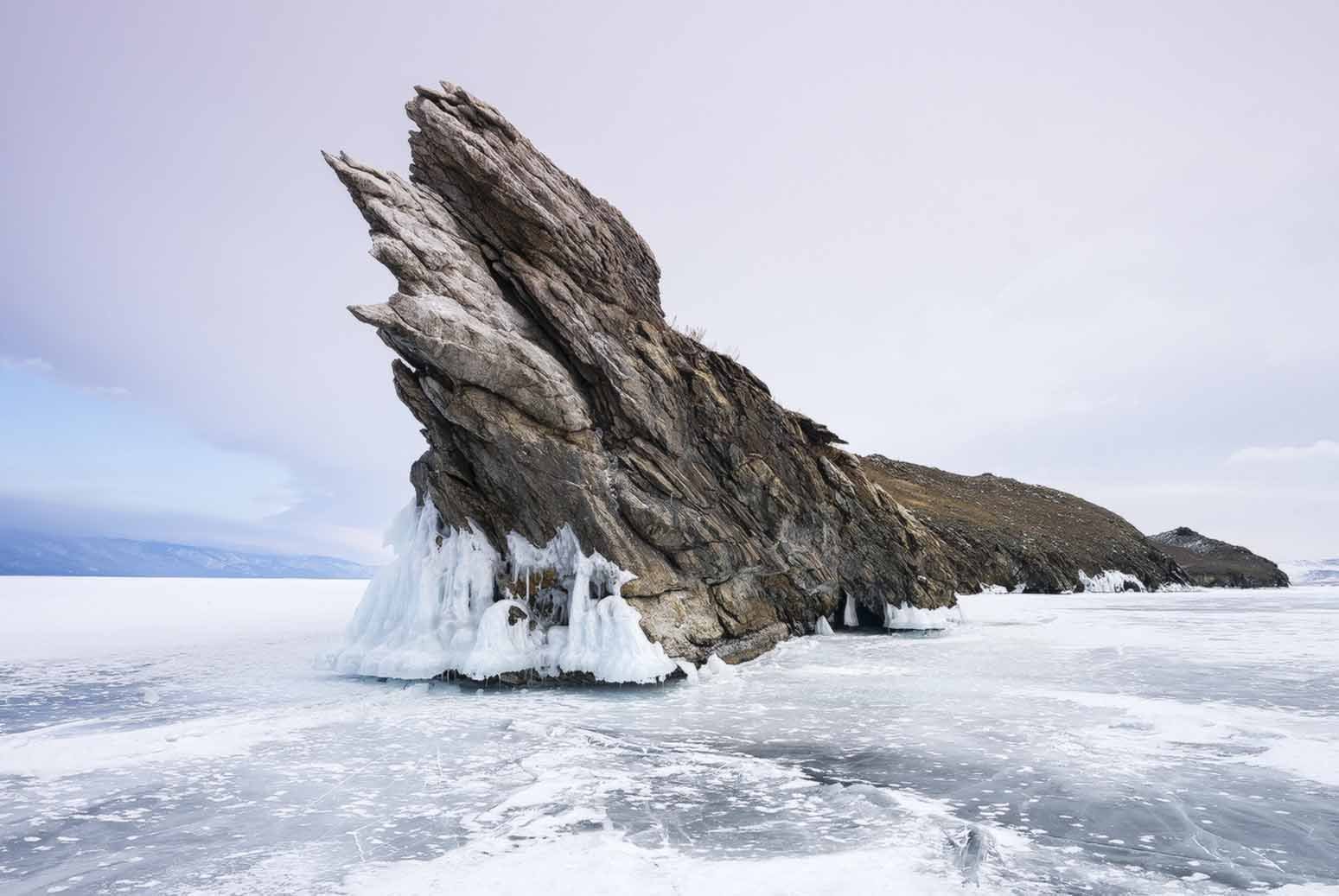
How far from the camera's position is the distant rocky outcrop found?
9025 centimetres

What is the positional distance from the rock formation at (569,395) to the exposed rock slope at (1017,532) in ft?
126

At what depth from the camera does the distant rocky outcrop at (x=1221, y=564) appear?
90.2 metres

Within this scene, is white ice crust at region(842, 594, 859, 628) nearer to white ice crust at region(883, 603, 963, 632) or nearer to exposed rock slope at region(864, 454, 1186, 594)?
white ice crust at region(883, 603, 963, 632)

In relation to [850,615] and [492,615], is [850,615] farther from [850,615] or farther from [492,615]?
[492,615]

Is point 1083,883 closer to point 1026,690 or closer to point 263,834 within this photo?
point 263,834

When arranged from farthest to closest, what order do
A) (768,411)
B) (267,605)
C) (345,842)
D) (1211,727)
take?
1. (267,605)
2. (768,411)
3. (1211,727)
4. (345,842)

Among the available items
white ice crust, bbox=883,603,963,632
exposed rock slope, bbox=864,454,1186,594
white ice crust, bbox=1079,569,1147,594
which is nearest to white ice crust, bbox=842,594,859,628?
white ice crust, bbox=883,603,963,632

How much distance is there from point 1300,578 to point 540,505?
540ft

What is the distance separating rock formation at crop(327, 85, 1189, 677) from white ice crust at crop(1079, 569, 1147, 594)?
5991 cm

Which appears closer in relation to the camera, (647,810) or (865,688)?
(647,810)

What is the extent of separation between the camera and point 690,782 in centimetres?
973

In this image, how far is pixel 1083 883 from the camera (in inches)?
254

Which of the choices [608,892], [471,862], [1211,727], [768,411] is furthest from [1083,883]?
[768,411]

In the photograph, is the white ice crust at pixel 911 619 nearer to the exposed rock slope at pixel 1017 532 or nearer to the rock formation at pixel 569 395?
the rock formation at pixel 569 395
